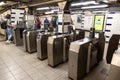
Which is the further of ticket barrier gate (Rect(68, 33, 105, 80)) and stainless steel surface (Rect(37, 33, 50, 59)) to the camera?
stainless steel surface (Rect(37, 33, 50, 59))

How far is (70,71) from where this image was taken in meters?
2.46

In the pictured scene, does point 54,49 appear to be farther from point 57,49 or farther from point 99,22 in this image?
point 99,22

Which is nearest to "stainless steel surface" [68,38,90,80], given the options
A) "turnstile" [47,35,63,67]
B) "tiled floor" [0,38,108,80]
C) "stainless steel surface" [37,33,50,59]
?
"tiled floor" [0,38,108,80]

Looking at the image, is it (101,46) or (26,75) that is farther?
A: (101,46)

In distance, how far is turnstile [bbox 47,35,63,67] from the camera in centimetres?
297

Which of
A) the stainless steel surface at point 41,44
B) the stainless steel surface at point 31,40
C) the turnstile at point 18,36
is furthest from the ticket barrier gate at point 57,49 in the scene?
the turnstile at point 18,36

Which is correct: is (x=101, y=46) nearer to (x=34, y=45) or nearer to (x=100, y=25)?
(x=34, y=45)

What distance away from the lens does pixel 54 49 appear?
3008mm

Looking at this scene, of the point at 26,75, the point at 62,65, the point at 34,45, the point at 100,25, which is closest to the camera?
the point at 26,75

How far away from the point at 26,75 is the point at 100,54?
2.54 meters

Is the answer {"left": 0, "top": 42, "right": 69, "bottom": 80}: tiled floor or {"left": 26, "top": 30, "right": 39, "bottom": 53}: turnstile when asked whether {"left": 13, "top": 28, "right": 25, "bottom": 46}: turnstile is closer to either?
{"left": 26, "top": 30, "right": 39, "bottom": 53}: turnstile

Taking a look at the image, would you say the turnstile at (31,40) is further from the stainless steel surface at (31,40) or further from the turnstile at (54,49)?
the turnstile at (54,49)

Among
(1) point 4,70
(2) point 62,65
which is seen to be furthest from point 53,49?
(1) point 4,70

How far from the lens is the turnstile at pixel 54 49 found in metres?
2.97
